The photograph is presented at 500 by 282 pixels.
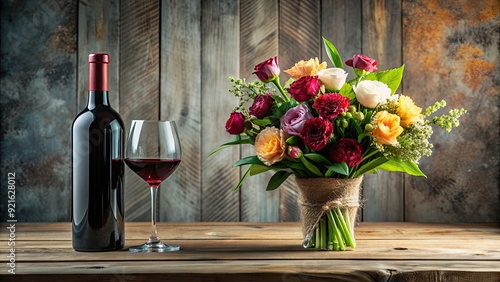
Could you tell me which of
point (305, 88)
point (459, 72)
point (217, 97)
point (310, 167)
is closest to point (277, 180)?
point (310, 167)

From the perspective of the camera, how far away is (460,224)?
1636 mm

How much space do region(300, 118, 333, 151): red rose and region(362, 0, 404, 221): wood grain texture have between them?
655 mm

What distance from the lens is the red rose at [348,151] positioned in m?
1.12

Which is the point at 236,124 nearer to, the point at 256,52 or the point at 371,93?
the point at 371,93

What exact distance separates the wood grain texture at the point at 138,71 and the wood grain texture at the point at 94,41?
0.06 feet

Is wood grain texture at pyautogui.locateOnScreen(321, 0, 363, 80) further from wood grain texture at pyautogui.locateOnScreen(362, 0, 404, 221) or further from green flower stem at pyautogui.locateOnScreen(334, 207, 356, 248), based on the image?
green flower stem at pyautogui.locateOnScreen(334, 207, 356, 248)

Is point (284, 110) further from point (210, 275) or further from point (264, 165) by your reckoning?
point (210, 275)

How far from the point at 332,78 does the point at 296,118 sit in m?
0.10

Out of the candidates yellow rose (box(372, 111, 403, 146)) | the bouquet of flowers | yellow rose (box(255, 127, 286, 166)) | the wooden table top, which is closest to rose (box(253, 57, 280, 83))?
the bouquet of flowers

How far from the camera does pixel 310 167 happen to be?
1.16 m

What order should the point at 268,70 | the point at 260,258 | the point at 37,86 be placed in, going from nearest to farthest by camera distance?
1. the point at 260,258
2. the point at 268,70
3. the point at 37,86

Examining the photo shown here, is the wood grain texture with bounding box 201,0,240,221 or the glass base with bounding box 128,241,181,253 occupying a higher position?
the wood grain texture with bounding box 201,0,240,221

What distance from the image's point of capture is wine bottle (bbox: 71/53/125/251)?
1.13 m

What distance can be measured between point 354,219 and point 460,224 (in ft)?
1.75
